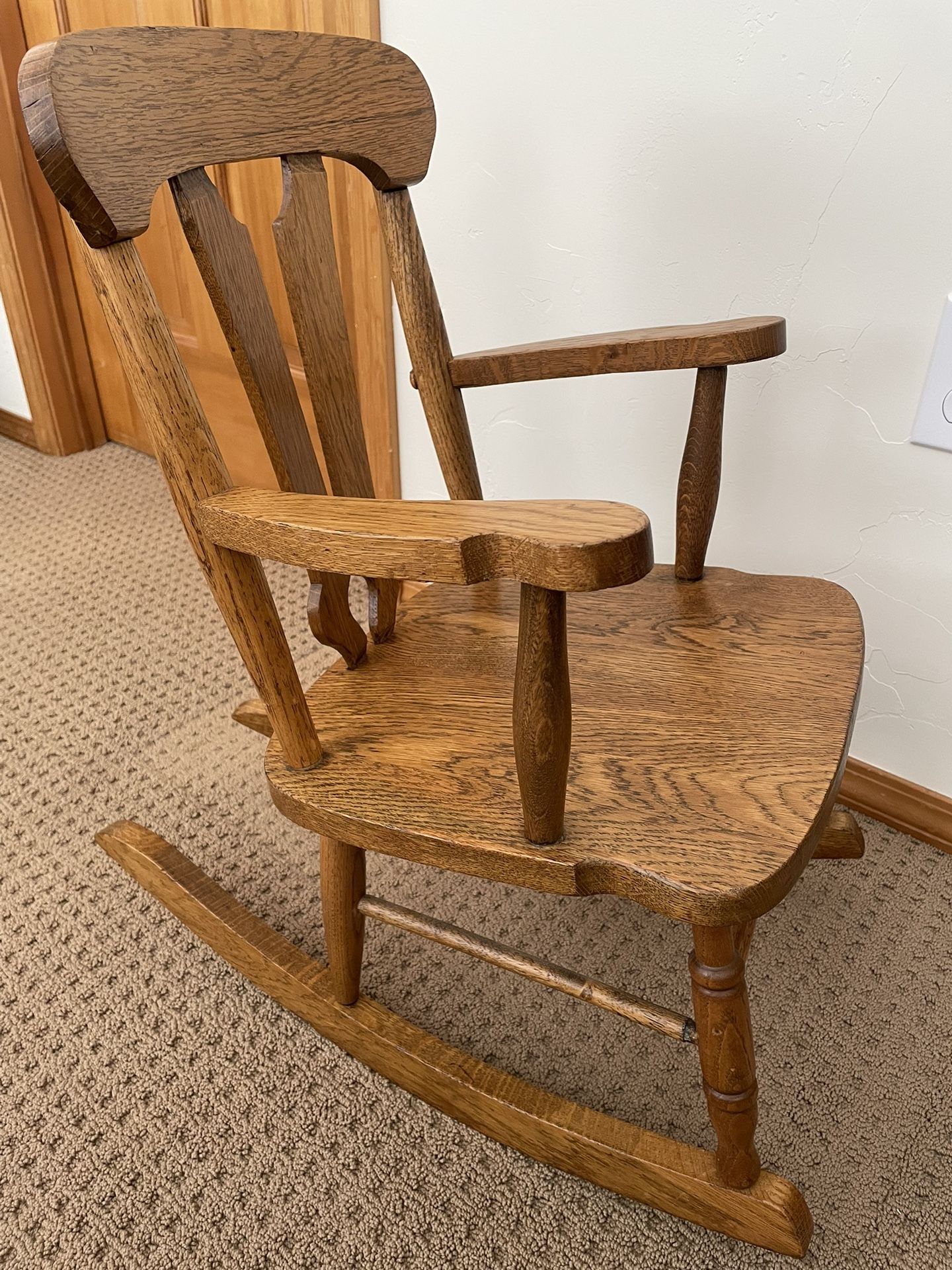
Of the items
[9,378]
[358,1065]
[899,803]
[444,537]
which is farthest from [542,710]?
[9,378]

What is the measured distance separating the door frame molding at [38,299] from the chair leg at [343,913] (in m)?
1.59

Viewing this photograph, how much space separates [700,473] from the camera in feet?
2.71

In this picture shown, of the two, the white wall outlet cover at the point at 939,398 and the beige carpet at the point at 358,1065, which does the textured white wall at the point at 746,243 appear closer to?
the white wall outlet cover at the point at 939,398

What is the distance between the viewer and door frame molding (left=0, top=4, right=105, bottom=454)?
1.84 meters

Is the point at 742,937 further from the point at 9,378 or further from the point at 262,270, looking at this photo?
the point at 9,378

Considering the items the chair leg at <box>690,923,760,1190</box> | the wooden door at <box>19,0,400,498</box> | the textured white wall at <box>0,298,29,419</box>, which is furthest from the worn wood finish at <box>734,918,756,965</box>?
the textured white wall at <box>0,298,29,419</box>

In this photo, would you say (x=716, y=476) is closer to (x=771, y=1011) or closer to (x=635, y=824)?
(x=635, y=824)

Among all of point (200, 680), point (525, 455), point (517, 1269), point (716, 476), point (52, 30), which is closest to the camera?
point (517, 1269)

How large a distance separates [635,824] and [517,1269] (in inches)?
15.1

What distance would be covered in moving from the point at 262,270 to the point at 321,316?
0.93 m

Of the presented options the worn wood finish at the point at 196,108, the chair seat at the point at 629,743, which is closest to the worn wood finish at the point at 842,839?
the chair seat at the point at 629,743

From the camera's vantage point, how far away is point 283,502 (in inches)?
23.4

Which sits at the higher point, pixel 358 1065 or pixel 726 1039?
pixel 726 1039

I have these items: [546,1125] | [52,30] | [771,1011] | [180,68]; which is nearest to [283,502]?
[180,68]
